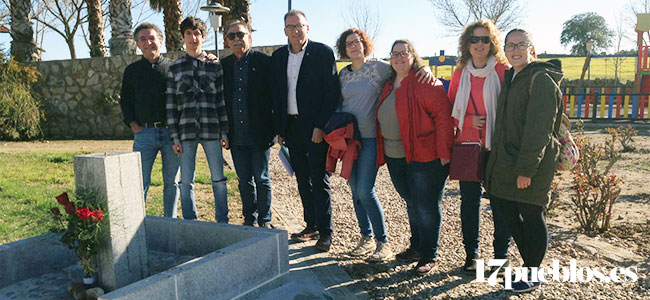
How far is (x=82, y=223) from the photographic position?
3.03 m

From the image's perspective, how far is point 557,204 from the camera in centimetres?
573

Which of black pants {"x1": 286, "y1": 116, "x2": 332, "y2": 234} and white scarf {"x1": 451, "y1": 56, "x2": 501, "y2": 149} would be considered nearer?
white scarf {"x1": 451, "y1": 56, "x2": 501, "y2": 149}

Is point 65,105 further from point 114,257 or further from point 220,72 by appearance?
point 114,257

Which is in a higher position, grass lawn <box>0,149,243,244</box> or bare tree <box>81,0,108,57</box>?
bare tree <box>81,0,108,57</box>

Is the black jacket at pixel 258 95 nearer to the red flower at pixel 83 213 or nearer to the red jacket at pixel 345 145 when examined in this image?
the red jacket at pixel 345 145

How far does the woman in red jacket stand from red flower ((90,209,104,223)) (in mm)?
2009

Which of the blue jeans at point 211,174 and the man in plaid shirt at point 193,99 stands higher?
the man in plaid shirt at point 193,99

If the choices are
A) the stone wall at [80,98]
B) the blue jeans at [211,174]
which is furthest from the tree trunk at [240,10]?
the blue jeans at [211,174]

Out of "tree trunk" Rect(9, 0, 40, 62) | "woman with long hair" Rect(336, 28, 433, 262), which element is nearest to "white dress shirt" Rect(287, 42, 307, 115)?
"woman with long hair" Rect(336, 28, 433, 262)

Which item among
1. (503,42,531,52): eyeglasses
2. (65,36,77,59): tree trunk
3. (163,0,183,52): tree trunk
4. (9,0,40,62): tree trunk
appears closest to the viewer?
(503,42,531,52): eyeglasses

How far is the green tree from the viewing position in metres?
61.3

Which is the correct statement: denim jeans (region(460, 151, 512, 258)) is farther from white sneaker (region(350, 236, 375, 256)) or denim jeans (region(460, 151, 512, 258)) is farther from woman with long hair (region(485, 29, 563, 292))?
white sneaker (region(350, 236, 375, 256))

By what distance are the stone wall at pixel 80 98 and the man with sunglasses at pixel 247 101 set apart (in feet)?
33.9

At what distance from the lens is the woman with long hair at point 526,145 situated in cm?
313
